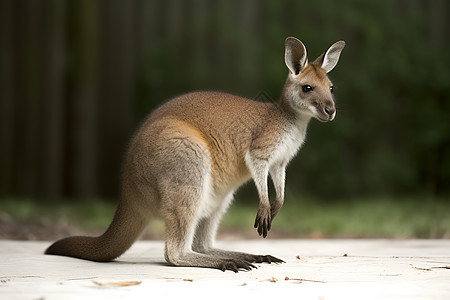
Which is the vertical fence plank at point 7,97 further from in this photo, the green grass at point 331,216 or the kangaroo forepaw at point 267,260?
the kangaroo forepaw at point 267,260

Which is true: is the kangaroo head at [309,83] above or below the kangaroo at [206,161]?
above

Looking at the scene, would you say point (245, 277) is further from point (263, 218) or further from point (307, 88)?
point (307, 88)

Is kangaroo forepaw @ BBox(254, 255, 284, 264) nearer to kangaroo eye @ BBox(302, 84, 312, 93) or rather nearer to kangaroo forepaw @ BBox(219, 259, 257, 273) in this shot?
kangaroo forepaw @ BBox(219, 259, 257, 273)

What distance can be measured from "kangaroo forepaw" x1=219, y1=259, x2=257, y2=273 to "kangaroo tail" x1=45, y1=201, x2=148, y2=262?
586 mm

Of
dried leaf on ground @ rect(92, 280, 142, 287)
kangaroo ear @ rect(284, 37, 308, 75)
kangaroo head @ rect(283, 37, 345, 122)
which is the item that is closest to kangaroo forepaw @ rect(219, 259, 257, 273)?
dried leaf on ground @ rect(92, 280, 142, 287)

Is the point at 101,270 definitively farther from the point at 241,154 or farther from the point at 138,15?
the point at 138,15

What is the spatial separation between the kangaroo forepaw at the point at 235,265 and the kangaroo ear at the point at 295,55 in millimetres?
1238

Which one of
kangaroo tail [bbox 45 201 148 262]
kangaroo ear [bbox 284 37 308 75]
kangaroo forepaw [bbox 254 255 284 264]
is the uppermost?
kangaroo ear [bbox 284 37 308 75]

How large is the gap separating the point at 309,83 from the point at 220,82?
5517 millimetres

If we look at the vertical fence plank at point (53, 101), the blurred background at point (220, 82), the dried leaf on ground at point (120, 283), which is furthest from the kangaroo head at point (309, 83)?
the vertical fence plank at point (53, 101)

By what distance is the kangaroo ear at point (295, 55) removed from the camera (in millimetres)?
3969

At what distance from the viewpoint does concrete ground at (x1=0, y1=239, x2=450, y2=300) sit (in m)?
2.83

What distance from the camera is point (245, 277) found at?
335 cm

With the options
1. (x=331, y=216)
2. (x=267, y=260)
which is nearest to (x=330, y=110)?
(x=267, y=260)
